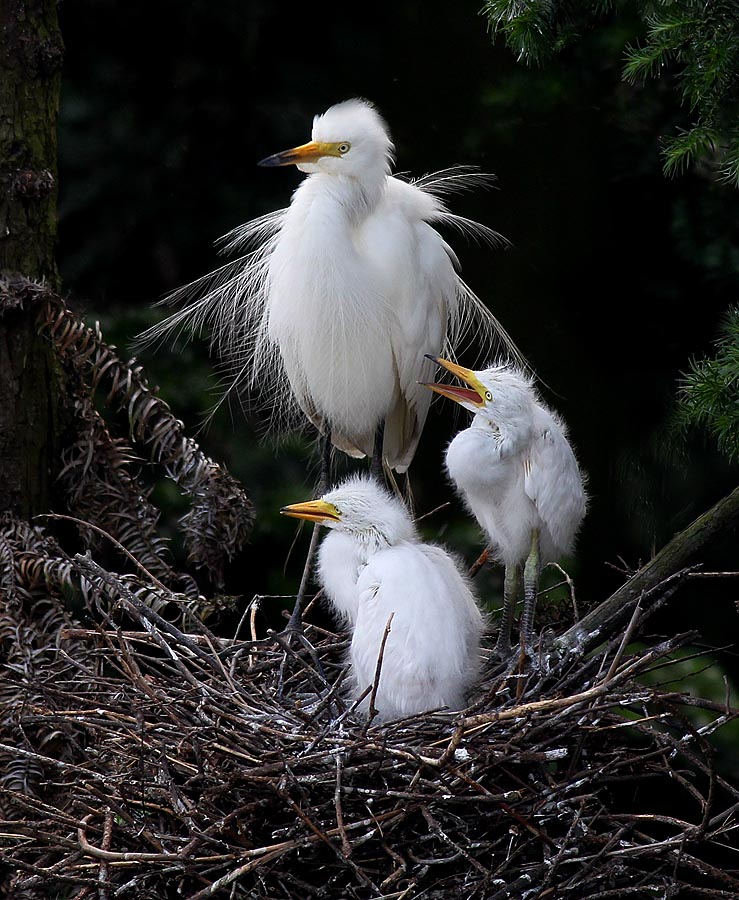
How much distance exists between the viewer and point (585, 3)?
166 cm

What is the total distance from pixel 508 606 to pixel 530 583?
0.09 meters

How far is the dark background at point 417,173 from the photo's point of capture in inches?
115

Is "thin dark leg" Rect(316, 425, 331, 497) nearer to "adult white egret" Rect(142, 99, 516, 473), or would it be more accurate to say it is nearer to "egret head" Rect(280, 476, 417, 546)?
"adult white egret" Rect(142, 99, 516, 473)

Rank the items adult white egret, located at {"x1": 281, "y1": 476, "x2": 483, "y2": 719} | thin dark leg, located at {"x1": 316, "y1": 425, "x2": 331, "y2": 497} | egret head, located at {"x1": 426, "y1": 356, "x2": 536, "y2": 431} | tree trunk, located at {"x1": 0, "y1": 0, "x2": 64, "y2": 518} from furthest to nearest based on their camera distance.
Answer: thin dark leg, located at {"x1": 316, "y1": 425, "x2": 331, "y2": 497}
tree trunk, located at {"x1": 0, "y1": 0, "x2": 64, "y2": 518}
egret head, located at {"x1": 426, "y1": 356, "x2": 536, "y2": 431}
adult white egret, located at {"x1": 281, "y1": 476, "x2": 483, "y2": 719}

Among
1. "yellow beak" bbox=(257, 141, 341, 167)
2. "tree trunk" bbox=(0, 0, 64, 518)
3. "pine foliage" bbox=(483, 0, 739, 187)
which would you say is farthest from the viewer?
"yellow beak" bbox=(257, 141, 341, 167)

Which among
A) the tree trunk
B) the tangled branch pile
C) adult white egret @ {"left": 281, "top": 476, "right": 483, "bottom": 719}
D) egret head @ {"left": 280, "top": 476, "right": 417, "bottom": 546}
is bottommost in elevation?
the tangled branch pile

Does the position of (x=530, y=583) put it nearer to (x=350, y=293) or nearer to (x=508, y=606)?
(x=508, y=606)

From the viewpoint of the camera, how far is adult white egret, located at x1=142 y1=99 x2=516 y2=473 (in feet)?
7.30

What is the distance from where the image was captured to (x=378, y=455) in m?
2.46

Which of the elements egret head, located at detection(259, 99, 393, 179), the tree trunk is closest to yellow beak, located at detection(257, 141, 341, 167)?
egret head, located at detection(259, 99, 393, 179)

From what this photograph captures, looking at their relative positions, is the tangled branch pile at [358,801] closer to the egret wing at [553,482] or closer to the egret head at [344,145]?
the egret wing at [553,482]

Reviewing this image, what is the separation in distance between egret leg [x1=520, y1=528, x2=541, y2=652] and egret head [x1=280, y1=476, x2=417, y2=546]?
A: 0.19 meters

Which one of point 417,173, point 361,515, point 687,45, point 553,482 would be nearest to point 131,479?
point 361,515

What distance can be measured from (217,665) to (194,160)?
5.75ft
